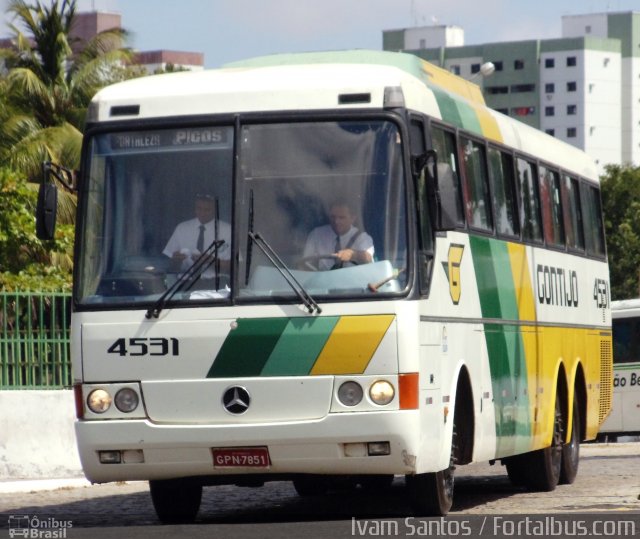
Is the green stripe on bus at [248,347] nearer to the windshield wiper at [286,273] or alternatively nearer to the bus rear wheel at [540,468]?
the windshield wiper at [286,273]

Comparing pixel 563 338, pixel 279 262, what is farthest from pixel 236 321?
pixel 563 338

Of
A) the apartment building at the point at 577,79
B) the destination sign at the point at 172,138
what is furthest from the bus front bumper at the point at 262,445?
the apartment building at the point at 577,79

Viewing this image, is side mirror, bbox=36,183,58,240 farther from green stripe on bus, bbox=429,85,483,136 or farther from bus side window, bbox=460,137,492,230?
A: bus side window, bbox=460,137,492,230

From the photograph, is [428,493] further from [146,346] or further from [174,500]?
[146,346]

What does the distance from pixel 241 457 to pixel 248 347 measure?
74 cm

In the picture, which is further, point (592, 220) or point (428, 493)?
point (592, 220)

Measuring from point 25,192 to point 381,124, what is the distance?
13.0 meters

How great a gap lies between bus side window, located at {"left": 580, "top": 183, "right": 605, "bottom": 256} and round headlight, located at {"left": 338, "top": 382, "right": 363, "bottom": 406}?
26.0 feet

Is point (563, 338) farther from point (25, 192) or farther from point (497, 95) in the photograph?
point (497, 95)

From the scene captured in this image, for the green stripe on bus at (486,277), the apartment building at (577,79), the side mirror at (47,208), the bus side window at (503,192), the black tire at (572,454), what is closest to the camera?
the side mirror at (47,208)

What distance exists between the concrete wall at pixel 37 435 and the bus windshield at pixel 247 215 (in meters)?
6.21

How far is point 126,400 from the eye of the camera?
11.4 meters

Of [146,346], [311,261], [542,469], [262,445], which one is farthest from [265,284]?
[542,469]

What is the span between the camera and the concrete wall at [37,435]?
17438 millimetres
